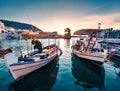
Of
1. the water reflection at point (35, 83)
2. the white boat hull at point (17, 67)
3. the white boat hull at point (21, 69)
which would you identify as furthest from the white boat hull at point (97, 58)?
the white boat hull at point (17, 67)

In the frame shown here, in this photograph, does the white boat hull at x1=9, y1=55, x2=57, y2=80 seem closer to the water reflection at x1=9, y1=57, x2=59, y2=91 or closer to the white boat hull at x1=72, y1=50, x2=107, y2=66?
the water reflection at x1=9, y1=57, x2=59, y2=91

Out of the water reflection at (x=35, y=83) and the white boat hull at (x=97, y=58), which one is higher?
the white boat hull at (x=97, y=58)

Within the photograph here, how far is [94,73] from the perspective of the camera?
1484cm

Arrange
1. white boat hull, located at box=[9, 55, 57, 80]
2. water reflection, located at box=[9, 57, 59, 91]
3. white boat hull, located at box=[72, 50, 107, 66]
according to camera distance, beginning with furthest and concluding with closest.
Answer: white boat hull, located at box=[72, 50, 107, 66], white boat hull, located at box=[9, 55, 57, 80], water reflection, located at box=[9, 57, 59, 91]

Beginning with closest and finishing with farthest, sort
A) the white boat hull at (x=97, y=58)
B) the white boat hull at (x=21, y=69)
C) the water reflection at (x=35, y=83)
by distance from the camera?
the water reflection at (x=35, y=83)
the white boat hull at (x=21, y=69)
the white boat hull at (x=97, y=58)

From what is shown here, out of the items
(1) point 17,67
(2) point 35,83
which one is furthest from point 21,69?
(2) point 35,83

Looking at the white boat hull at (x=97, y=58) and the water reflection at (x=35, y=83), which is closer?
the water reflection at (x=35, y=83)

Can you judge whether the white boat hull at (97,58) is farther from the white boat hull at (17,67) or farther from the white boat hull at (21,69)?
the white boat hull at (17,67)

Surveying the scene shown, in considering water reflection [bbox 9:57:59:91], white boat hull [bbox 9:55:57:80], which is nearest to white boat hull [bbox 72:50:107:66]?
water reflection [bbox 9:57:59:91]

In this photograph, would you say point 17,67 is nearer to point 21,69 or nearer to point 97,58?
point 21,69

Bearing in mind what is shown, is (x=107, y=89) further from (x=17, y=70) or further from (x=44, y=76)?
(x=17, y=70)

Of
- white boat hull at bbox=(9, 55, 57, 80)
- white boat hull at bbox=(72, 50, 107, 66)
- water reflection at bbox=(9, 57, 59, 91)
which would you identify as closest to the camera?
water reflection at bbox=(9, 57, 59, 91)

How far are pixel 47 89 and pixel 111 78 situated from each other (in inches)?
281

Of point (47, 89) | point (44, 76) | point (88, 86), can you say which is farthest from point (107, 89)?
point (44, 76)
